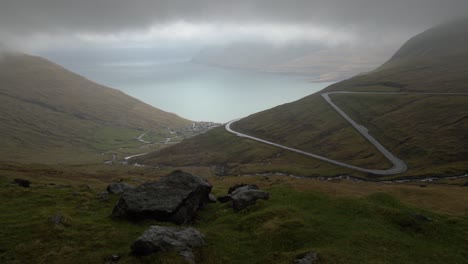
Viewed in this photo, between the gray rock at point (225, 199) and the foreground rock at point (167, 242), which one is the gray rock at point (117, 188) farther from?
the foreground rock at point (167, 242)

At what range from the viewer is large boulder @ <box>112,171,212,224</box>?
42.5 meters

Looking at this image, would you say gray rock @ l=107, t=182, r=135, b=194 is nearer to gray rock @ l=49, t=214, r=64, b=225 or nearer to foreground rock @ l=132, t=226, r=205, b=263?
gray rock @ l=49, t=214, r=64, b=225

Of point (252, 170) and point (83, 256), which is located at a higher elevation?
point (83, 256)

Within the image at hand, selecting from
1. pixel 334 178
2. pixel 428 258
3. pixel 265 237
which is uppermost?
pixel 265 237

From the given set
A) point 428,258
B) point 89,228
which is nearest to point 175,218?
point 89,228

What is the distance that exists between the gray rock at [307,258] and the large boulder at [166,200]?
16.1m

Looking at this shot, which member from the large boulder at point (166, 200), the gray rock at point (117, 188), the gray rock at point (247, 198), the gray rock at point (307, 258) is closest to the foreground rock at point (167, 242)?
the large boulder at point (166, 200)

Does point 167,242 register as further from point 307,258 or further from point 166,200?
point 307,258

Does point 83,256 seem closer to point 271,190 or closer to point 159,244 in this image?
point 159,244

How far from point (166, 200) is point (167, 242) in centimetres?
1127

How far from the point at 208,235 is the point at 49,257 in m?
14.9

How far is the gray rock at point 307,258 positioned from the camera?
31.0 meters

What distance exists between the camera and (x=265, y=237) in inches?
1457

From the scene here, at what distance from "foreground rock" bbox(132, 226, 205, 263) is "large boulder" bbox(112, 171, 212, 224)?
6.89 metres
